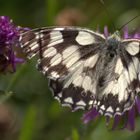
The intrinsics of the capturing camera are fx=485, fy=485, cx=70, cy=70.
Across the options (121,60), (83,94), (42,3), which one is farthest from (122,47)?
(42,3)


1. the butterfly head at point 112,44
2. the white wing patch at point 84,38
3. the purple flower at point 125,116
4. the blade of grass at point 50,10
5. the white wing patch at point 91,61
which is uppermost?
the blade of grass at point 50,10

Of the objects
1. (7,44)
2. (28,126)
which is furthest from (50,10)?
(7,44)

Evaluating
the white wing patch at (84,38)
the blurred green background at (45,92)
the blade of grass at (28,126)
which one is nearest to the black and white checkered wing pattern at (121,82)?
the white wing patch at (84,38)

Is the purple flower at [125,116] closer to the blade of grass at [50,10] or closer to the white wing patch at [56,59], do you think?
the white wing patch at [56,59]

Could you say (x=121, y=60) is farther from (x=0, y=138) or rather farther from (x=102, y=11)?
(x=102, y=11)

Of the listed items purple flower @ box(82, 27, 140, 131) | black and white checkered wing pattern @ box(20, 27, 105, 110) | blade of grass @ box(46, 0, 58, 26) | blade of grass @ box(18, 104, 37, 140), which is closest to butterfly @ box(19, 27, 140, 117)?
black and white checkered wing pattern @ box(20, 27, 105, 110)

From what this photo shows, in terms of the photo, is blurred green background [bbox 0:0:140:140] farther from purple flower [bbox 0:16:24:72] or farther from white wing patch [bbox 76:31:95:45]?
white wing patch [bbox 76:31:95:45]
